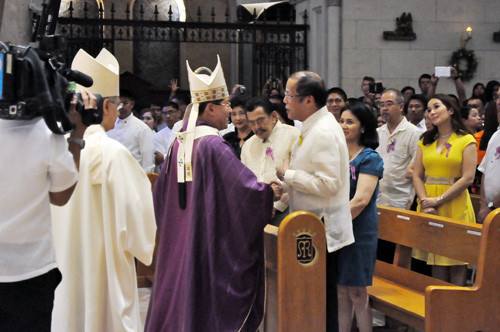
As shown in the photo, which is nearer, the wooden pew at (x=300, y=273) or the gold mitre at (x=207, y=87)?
the wooden pew at (x=300, y=273)

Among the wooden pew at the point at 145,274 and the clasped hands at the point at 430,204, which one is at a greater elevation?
the clasped hands at the point at 430,204

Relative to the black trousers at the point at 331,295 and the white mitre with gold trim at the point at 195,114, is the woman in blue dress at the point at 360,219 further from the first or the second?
the white mitre with gold trim at the point at 195,114

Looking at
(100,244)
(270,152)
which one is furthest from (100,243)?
(270,152)

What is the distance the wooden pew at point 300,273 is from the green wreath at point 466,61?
8096 millimetres

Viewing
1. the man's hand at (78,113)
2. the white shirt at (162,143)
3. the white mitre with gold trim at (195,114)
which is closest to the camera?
the man's hand at (78,113)

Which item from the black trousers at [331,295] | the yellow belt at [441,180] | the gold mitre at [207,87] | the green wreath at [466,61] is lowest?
the black trousers at [331,295]

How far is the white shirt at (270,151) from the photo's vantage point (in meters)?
6.45

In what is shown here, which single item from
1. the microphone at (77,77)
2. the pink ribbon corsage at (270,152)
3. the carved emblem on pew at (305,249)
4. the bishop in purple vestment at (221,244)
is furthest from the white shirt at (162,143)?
the microphone at (77,77)

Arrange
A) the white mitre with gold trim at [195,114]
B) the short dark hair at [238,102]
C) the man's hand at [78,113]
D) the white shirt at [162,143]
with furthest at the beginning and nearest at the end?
1. the white shirt at [162,143]
2. the short dark hair at [238,102]
3. the white mitre with gold trim at [195,114]
4. the man's hand at [78,113]

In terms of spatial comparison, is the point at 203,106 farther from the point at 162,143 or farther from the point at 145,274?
the point at 162,143

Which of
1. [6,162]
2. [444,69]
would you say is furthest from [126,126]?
[6,162]

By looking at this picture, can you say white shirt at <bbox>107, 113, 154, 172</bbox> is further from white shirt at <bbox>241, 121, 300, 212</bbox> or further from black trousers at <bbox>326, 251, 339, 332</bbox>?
black trousers at <bbox>326, 251, 339, 332</bbox>

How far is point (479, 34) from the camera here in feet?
39.8

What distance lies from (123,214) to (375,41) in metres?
8.24
